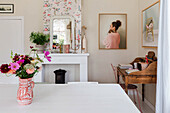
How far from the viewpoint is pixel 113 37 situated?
12.2 ft

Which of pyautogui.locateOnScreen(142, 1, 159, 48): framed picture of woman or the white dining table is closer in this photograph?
the white dining table

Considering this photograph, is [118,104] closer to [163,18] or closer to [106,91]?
[106,91]

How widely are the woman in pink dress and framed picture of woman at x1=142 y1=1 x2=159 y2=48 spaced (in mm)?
679

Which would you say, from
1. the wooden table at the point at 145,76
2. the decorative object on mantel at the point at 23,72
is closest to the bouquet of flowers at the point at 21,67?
the decorative object on mantel at the point at 23,72

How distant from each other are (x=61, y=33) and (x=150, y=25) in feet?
6.84

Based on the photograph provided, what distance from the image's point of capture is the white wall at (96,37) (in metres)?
3.71

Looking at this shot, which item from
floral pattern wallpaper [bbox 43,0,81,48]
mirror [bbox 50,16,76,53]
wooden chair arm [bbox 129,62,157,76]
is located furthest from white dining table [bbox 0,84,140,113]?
floral pattern wallpaper [bbox 43,0,81,48]

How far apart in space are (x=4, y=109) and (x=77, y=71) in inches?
107

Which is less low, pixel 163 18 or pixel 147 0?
pixel 147 0

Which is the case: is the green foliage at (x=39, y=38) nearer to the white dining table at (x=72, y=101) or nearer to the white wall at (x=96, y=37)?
the white wall at (x=96, y=37)

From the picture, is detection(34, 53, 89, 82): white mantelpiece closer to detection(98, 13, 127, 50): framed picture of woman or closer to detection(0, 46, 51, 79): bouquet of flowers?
detection(98, 13, 127, 50): framed picture of woman

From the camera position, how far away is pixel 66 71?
11.8ft

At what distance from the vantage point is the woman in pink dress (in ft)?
12.2

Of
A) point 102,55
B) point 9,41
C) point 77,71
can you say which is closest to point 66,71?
point 77,71
